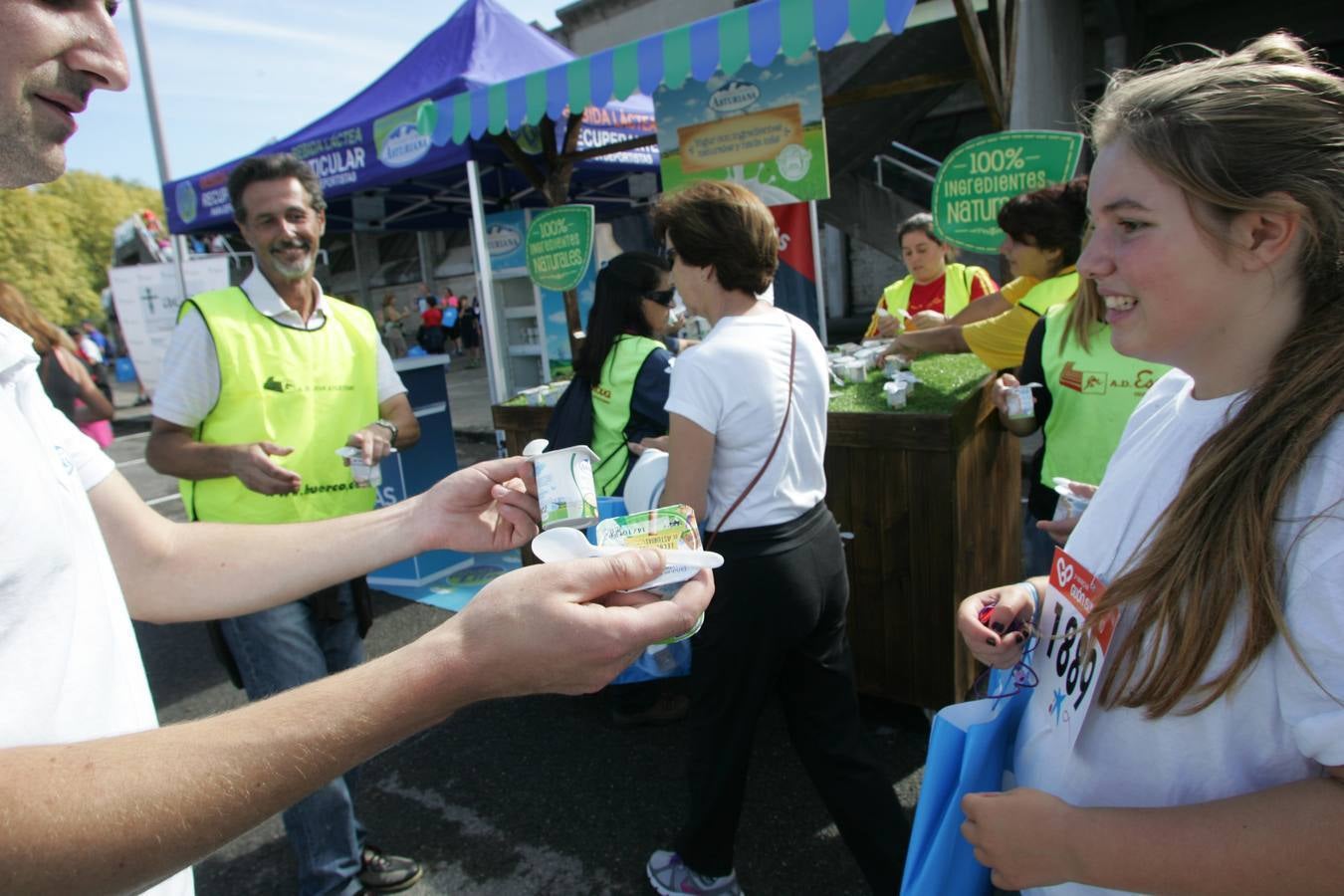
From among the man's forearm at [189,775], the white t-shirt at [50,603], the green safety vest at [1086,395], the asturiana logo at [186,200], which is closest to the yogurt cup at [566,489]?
the man's forearm at [189,775]

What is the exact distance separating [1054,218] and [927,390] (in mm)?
790

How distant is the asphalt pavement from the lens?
2.48 m

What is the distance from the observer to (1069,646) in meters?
1.16

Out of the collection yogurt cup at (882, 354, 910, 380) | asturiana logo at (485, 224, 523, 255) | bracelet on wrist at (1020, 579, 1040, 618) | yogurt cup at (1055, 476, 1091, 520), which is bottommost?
bracelet on wrist at (1020, 579, 1040, 618)

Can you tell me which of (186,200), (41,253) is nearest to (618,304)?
(186,200)

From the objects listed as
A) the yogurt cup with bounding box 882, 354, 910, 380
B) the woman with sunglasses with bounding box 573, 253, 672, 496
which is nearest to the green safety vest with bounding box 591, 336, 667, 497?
the woman with sunglasses with bounding box 573, 253, 672, 496

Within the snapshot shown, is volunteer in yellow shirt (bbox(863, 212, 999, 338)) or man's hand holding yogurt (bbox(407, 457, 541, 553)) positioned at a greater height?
volunteer in yellow shirt (bbox(863, 212, 999, 338))

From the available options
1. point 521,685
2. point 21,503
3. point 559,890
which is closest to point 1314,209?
point 521,685

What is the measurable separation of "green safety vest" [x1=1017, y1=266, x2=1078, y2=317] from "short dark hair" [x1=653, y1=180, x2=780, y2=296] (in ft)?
4.22

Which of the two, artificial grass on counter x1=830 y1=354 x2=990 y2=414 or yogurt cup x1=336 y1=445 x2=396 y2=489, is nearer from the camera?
yogurt cup x1=336 y1=445 x2=396 y2=489

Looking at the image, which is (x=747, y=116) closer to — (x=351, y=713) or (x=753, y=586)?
(x=753, y=586)

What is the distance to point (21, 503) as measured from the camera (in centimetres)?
87

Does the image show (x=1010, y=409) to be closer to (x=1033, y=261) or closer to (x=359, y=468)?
(x=1033, y=261)

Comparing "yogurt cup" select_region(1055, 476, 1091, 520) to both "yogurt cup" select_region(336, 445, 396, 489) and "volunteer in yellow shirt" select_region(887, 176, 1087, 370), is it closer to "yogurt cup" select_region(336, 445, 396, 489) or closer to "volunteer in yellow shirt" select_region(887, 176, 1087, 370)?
"volunteer in yellow shirt" select_region(887, 176, 1087, 370)
